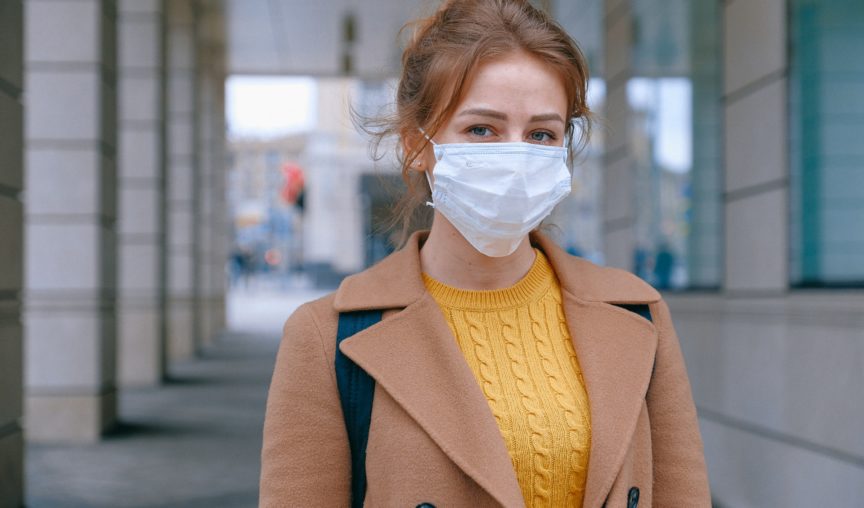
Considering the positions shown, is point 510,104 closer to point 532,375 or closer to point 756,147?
point 532,375

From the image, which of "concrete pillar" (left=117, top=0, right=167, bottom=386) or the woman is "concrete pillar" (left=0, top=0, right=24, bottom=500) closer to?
the woman

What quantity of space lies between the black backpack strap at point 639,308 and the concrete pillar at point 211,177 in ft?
49.3

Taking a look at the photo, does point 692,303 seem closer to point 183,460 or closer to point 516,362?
point 183,460

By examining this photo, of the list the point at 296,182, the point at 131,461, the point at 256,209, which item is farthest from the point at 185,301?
the point at 256,209

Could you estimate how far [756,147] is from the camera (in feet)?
18.2

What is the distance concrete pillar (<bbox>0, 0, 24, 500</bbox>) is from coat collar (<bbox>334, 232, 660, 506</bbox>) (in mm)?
3819

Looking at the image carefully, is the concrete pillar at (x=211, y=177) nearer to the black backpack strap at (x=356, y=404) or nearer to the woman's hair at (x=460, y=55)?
the woman's hair at (x=460, y=55)

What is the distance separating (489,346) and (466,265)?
19 centimetres

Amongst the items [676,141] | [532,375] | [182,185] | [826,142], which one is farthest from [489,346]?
[182,185]

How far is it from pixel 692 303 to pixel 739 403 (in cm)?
110

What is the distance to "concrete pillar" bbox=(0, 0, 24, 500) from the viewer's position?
509cm

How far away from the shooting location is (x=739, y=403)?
18.7ft

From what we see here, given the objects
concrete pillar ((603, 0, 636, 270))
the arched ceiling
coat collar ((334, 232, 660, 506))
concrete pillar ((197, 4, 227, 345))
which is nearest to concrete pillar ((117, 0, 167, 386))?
the arched ceiling

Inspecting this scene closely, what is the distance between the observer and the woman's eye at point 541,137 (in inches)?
76.6
